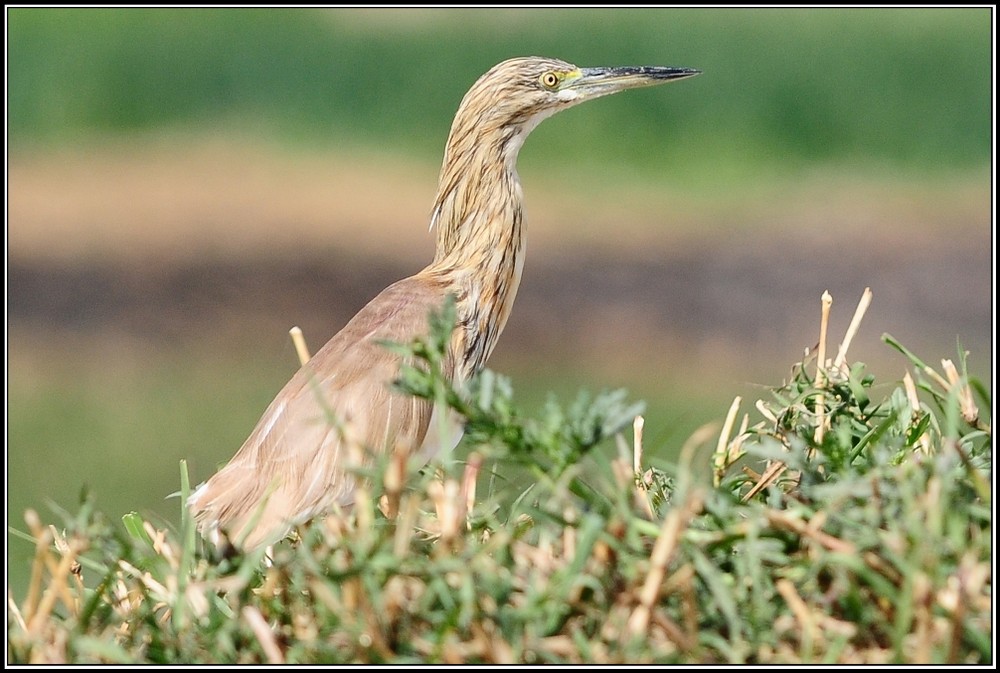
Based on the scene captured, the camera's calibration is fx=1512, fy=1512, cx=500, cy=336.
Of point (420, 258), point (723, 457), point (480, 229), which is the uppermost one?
point (480, 229)

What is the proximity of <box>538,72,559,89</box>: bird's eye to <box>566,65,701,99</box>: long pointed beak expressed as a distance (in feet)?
0.10

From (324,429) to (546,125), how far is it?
656 cm

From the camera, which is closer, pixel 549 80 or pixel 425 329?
pixel 425 329

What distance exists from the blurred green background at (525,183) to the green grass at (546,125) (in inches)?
0.7

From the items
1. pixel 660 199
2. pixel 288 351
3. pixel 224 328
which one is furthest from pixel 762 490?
pixel 660 199

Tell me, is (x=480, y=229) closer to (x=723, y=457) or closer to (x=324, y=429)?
(x=324, y=429)

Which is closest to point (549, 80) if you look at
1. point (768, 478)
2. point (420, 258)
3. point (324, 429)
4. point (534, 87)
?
point (534, 87)

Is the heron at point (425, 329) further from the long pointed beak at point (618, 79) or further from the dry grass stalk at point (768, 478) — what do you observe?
the dry grass stalk at point (768, 478)

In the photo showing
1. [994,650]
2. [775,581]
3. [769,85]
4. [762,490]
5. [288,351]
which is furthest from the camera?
[769,85]

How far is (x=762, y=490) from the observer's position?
71.3 inches

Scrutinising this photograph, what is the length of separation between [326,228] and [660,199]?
1.98 meters

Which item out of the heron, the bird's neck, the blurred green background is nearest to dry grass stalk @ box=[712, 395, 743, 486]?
the heron

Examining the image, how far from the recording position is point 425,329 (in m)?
2.62

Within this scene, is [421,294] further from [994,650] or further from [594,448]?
[994,650]
